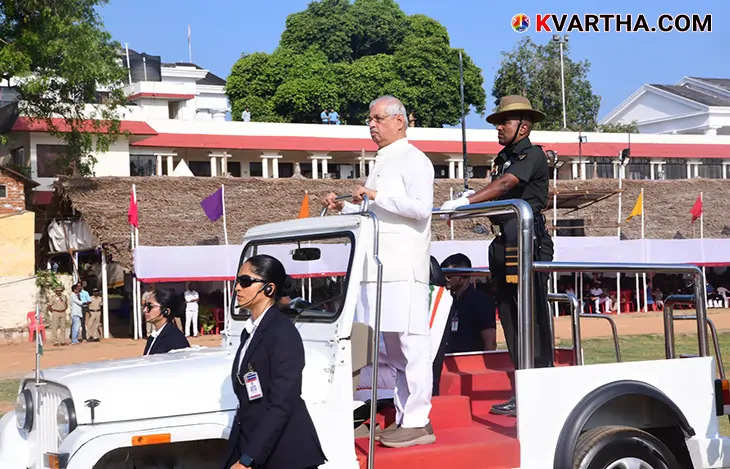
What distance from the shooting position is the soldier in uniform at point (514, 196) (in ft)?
17.8

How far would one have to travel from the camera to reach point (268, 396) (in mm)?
3902

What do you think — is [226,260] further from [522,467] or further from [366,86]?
[366,86]

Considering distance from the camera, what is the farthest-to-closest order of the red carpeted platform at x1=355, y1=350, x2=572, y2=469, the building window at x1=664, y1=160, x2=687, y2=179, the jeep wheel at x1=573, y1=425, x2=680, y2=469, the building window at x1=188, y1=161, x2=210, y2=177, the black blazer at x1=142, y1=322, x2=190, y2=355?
the building window at x1=664, y1=160, x2=687, y2=179 < the building window at x1=188, y1=161, x2=210, y2=177 < the black blazer at x1=142, y1=322, x2=190, y2=355 < the jeep wheel at x1=573, y1=425, x2=680, y2=469 < the red carpeted platform at x1=355, y1=350, x2=572, y2=469

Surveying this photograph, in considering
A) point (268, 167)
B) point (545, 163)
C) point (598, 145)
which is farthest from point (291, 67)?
point (545, 163)

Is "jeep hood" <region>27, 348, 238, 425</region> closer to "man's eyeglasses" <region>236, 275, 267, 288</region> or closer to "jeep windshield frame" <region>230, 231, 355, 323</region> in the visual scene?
"jeep windshield frame" <region>230, 231, 355, 323</region>

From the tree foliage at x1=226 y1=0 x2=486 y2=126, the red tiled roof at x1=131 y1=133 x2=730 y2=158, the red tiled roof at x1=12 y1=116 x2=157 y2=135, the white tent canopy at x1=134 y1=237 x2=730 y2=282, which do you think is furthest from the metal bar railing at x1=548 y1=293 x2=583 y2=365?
the tree foliage at x1=226 y1=0 x2=486 y2=126

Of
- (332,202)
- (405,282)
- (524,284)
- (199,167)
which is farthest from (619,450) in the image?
(199,167)

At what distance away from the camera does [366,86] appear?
62688 mm

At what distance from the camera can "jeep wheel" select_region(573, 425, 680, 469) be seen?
5047 millimetres

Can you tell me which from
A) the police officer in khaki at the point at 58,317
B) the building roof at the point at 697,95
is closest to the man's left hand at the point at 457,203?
the police officer in khaki at the point at 58,317

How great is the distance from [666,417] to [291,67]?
5713 cm

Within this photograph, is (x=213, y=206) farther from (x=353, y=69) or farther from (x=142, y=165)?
(x=353, y=69)

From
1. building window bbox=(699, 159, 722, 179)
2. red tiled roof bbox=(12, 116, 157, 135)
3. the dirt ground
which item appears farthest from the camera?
building window bbox=(699, 159, 722, 179)

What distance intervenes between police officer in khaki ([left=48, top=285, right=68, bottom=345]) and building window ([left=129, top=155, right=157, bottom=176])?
50.0 ft
